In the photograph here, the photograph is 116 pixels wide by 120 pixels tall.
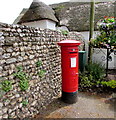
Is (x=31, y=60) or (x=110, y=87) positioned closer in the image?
(x=31, y=60)

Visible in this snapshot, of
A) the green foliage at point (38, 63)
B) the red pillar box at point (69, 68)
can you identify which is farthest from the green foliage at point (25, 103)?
the red pillar box at point (69, 68)

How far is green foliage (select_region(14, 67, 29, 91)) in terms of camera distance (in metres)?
2.46

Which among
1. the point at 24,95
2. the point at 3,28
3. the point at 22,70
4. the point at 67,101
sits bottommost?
the point at 67,101

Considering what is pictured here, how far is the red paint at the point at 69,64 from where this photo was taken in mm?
3254

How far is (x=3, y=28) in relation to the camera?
83.6 inches

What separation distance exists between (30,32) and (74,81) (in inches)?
77.8

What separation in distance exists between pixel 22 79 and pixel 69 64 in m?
1.46

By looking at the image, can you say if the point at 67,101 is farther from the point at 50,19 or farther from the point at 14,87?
the point at 50,19

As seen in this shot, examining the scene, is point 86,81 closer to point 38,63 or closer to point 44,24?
point 38,63

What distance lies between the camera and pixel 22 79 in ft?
8.36

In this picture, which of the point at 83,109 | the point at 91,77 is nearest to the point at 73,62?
the point at 83,109

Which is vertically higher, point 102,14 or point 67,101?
point 102,14

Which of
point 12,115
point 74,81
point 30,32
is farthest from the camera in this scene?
point 74,81

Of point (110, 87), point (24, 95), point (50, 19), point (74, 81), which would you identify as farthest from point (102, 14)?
point (24, 95)
